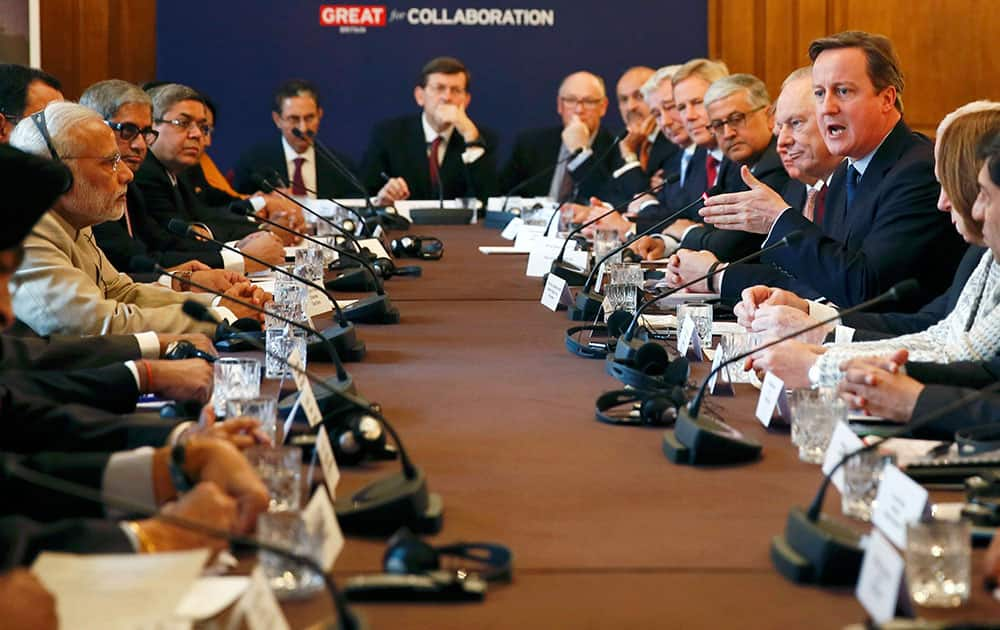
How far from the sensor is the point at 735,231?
5.12 meters

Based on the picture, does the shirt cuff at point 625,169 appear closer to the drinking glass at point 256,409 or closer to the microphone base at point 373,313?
the microphone base at point 373,313

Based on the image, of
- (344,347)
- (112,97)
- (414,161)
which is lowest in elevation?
(344,347)

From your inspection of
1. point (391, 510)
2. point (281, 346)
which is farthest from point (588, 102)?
point (391, 510)

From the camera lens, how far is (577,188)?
26.1 feet

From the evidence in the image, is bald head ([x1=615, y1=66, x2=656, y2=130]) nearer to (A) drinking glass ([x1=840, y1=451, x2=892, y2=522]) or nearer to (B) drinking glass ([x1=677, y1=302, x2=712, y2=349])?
(B) drinking glass ([x1=677, y1=302, x2=712, y2=349])

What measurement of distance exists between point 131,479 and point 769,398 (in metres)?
1.13

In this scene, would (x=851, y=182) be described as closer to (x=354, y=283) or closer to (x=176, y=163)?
(x=354, y=283)

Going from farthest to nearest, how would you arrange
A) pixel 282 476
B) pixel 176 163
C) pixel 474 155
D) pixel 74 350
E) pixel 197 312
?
1. pixel 474 155
2. pixel 176 163
3. pixel 74 350
4. pixel 197 312
5. pixel 282 476

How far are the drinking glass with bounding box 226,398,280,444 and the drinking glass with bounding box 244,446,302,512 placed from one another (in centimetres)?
34

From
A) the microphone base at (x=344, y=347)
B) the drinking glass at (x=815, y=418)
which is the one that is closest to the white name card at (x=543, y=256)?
the microphone base at (x=344, y=347)

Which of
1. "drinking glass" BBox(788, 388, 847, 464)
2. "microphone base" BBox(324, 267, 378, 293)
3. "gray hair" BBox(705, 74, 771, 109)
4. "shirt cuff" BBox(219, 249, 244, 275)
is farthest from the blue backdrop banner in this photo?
"drinking glass" BBox(788, 388, 847, 464)

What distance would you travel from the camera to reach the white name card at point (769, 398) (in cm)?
249

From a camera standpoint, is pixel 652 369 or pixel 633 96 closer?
pixel 652 369

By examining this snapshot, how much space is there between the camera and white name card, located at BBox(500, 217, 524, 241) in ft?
Answer: 21.1
